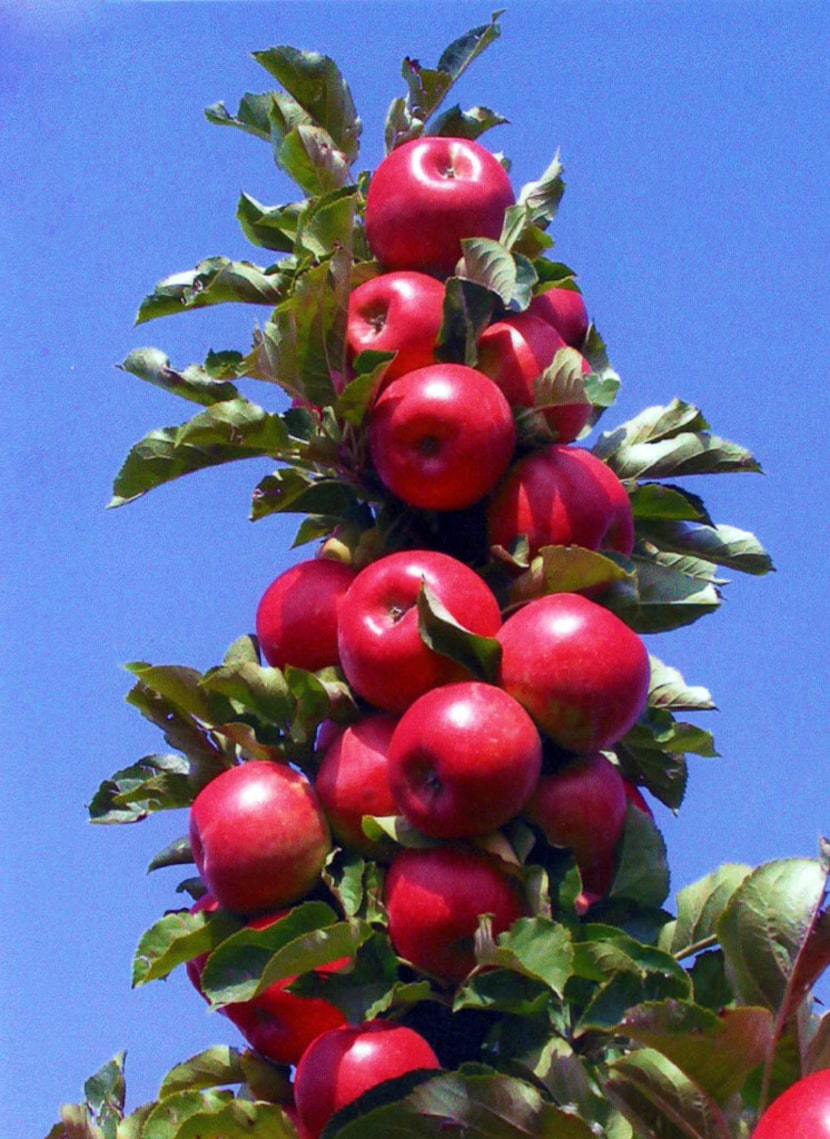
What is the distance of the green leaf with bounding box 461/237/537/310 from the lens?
11.6 ft

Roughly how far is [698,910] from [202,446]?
172 centimetres

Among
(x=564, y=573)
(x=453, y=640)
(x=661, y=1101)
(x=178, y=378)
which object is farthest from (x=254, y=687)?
(x=661, y=1101)

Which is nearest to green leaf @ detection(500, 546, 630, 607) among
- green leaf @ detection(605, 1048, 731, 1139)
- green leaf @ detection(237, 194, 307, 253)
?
green leaf @ detection(605, 1048, 731, 1139)

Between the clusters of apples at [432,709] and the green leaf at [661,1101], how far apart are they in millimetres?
855

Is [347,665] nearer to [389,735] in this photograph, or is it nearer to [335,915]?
[389,735]

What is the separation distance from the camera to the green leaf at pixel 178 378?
3762mm

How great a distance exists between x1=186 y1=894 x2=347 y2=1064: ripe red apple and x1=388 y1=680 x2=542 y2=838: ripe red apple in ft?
1.32

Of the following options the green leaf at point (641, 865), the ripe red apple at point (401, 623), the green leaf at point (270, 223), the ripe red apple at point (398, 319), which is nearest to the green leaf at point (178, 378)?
the ripe red apple at point (398, 319)

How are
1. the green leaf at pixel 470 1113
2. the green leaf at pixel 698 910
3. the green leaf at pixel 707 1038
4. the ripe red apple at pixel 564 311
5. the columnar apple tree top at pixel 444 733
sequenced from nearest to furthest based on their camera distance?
the green leaf at pixel 707 1038 → the green leaf at pixel 470 1113 → the columnar apple tree top at pixel 444 733 → the green leaf at pixel 698 910 → the ripe red apple at pixel 564 311

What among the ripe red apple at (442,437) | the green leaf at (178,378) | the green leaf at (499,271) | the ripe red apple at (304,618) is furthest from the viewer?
the green leaf at (178,378)

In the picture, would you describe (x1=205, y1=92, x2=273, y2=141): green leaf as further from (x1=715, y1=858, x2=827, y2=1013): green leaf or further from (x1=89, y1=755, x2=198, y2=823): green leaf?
(x1=715, y1=858, x2=827, y2=1013): green leaf

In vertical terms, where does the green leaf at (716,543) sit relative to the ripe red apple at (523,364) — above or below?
below

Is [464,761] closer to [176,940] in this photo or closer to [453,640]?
[453,640]

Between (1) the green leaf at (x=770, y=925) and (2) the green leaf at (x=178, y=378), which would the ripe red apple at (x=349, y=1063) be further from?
(2) the green leaf at (x=178, y=378)
